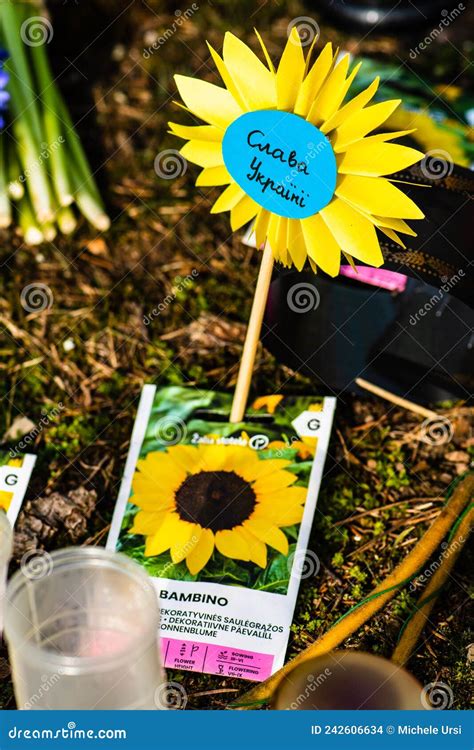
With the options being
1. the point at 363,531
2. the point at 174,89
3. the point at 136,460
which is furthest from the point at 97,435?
the point at 174,89

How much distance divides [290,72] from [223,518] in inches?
29.1

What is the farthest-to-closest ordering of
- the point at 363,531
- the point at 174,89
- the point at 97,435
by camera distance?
the point at 174,89, the point at 97,435, the point at 363,531

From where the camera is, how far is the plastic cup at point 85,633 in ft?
3.70

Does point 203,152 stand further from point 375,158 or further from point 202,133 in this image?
point 375,158

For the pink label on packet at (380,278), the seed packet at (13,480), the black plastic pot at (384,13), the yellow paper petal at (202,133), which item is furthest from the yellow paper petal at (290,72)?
the black plastic pot at (384,13)

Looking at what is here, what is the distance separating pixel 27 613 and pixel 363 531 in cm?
67

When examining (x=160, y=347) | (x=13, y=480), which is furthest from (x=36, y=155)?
(x=13, y=480)

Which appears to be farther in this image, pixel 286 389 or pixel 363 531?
pixel 286 389

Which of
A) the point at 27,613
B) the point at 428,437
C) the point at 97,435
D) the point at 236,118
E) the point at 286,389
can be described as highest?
the point at 236,118

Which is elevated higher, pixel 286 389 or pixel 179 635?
pixel 286 389

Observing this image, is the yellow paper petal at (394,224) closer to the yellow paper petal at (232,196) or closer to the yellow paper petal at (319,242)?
the yellow paper petal at (319,242)
